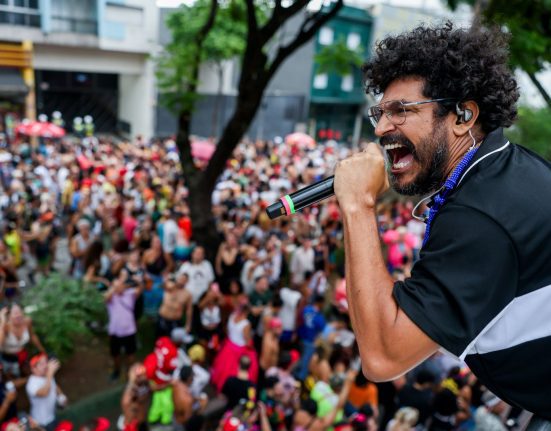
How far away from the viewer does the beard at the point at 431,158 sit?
1.38 m

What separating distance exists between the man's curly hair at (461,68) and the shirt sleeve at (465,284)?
0.41 m

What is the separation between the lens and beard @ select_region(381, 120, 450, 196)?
138 centimetres

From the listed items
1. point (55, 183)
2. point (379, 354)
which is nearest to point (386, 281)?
point (379, 354)

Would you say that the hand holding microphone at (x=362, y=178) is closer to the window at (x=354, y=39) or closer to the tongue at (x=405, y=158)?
the tongue at (x=405, y=158)

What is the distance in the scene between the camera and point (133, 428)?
15.5 feet

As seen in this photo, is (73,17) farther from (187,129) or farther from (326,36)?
(187,129)

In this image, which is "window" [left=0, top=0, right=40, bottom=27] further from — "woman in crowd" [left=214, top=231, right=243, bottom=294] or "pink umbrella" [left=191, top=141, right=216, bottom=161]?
"woman in crowd" [left=214, top=231, right=243, bottom=294]

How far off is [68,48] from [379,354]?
77.2ft

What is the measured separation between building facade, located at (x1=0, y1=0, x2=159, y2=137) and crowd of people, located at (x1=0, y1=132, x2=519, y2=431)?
9.89 m

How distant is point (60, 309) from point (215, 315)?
2035 millimetres

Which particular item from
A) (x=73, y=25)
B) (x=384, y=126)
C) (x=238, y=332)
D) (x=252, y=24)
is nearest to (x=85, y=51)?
(x=73, y=25)

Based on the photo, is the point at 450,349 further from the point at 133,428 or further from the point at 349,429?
the point at 133,428

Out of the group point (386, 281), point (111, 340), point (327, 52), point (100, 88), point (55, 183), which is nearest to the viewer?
point (386, 281)


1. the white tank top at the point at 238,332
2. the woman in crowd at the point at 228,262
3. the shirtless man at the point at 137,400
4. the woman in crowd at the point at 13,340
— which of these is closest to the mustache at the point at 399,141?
the shirtless man at the point at 137,400
